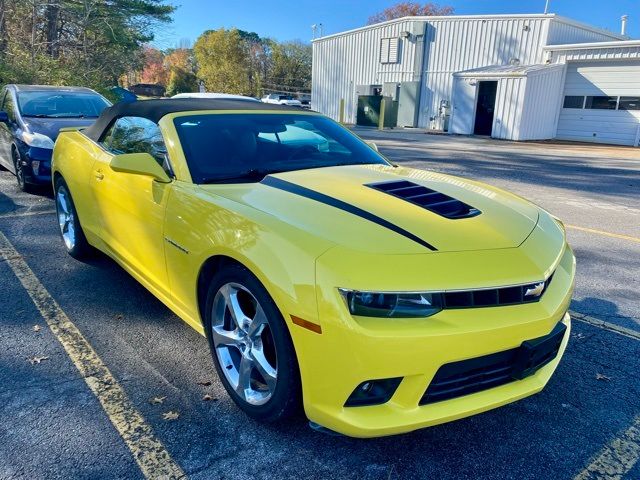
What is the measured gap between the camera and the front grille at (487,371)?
1943 millimetres

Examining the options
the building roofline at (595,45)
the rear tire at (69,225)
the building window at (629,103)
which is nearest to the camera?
the rear tire at (69,225)

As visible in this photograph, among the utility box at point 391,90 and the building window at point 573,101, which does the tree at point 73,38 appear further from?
the building window at point 573,101

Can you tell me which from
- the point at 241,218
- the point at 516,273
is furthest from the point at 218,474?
the point at 516,273

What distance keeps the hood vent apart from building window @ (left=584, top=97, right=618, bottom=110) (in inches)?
828

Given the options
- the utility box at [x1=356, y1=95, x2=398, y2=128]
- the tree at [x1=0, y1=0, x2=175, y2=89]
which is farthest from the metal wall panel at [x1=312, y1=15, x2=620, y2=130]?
the tree at [x1=0, y1=0, x2=175, y2=89]

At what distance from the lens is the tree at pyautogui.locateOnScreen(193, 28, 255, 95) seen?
1823 inches

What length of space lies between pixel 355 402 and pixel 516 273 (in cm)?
88

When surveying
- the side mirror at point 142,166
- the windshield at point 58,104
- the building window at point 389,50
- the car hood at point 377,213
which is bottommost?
the car hood at point 377,213

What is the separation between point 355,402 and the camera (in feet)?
6.33

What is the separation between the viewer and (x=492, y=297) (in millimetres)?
1998

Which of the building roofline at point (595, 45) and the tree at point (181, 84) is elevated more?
the building roofline at point (595, 45)

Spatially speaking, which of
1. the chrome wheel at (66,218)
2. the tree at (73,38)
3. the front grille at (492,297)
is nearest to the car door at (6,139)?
the chrome wheel at (66,218)

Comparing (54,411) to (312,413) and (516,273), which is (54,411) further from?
(516,273)

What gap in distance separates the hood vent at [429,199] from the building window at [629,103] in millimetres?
20770
